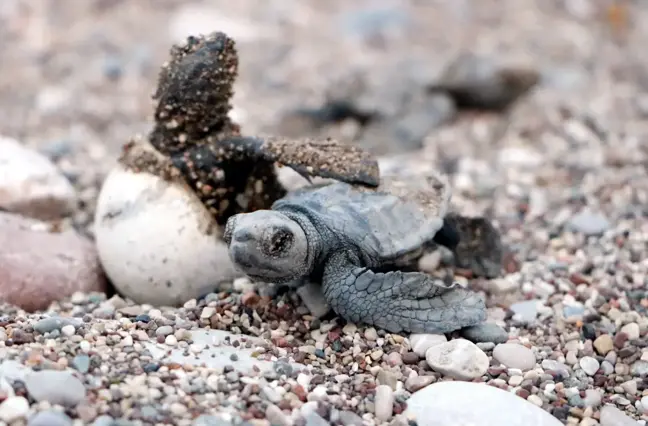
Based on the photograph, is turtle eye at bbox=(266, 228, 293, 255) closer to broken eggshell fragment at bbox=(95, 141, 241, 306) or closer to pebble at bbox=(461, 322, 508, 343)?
broken eggshell fragment at bbox=(95, 141, 241, 306)

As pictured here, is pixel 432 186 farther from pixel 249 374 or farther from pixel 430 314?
pixel 249 374

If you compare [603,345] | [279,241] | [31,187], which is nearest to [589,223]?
[603,345]

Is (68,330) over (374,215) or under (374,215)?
under

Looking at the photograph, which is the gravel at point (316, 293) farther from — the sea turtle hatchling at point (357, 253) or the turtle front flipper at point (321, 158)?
the turtle front flipper at point (321, 158)

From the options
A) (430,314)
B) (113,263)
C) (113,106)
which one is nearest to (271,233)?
(430,314)

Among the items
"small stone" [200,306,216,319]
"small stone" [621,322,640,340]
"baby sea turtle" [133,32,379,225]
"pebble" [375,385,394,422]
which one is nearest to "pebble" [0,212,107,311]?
"baby sea turtle" [133,32,379,225]

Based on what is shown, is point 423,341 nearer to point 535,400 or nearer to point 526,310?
point 535,400
